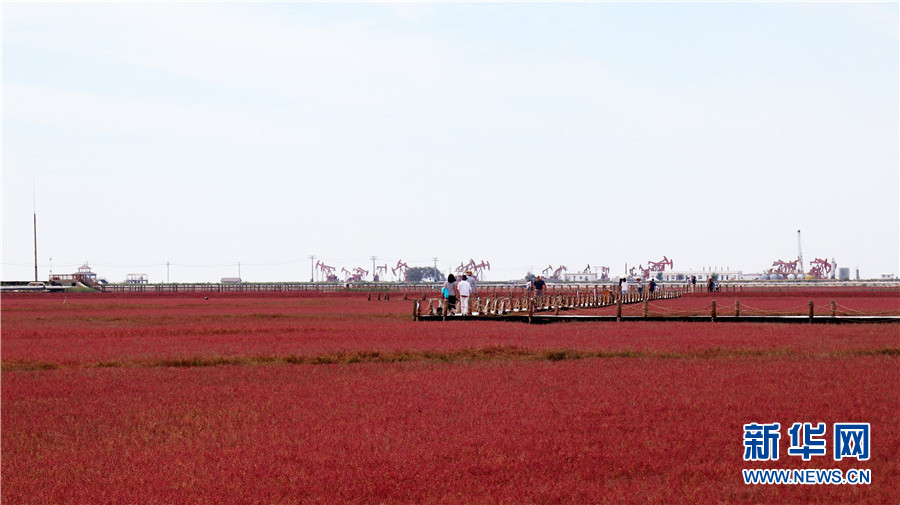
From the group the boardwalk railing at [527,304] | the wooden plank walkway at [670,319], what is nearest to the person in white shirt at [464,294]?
the boardwalk railing at [527,304]

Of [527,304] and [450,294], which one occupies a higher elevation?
[450,294]

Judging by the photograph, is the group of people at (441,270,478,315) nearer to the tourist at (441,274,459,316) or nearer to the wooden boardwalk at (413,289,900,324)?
the tourist at (441,274,459,316)

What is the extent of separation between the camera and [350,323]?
34.2m

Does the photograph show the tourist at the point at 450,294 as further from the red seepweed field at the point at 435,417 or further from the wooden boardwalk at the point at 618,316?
the red seepweed field at the point at 435,417

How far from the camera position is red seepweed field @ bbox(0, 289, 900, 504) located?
9.20 meters

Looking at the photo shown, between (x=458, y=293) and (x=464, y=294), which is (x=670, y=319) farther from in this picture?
(x=458, y=293)

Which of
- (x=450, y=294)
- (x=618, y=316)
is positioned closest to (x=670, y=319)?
(x=618, y=316)

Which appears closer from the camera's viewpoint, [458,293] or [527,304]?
[458,293]

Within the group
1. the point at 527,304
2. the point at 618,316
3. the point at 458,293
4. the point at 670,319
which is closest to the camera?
the point at 618,316

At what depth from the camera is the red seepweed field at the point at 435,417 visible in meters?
9.20

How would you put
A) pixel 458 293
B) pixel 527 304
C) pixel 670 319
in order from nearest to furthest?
pixel 670 319 < pixel 458 293 < pixel 527 304

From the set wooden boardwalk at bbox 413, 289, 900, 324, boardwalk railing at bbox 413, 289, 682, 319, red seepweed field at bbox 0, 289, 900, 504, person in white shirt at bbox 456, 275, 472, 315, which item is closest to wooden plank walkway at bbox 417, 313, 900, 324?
wooden boardwalk at bbox 413, 289, 900, 324

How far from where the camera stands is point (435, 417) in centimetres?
1283

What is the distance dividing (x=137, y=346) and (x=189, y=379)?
24.0ft
